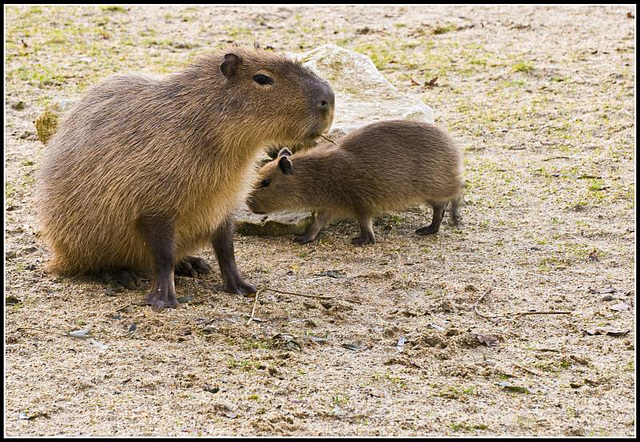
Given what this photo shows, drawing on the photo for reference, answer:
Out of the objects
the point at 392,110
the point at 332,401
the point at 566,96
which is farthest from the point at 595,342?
the point at 566,96

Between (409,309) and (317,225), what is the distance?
59.4 inches

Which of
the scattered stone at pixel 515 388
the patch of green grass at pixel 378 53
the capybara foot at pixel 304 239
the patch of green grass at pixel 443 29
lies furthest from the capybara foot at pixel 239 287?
the patch of green grass at pixel 443 29

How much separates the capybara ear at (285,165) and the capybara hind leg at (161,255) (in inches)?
60.1

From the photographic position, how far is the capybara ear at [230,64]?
4.68m

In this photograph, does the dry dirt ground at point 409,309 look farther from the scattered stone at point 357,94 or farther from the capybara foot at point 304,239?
the scattered stone at point 357,94

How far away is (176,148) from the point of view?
4648 millimetres

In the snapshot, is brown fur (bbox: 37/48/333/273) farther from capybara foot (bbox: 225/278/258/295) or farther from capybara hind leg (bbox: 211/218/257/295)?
capybara foot (bbox: 225/278/258/295)

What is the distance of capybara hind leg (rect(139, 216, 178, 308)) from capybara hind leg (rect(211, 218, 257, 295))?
14.7 inches

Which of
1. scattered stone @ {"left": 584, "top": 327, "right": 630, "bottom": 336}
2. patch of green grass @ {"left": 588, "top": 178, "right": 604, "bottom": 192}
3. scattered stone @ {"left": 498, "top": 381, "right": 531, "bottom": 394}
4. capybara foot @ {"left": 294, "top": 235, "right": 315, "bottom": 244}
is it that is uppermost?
scattered stone @ {"left": 498, "top": 381, "right": 531, "bottom": 394}

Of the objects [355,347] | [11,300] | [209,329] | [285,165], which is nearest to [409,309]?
[355,347]

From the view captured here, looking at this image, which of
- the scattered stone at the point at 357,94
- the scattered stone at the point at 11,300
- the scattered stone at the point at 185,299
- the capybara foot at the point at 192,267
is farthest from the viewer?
the scattered stone at the point at 357,94

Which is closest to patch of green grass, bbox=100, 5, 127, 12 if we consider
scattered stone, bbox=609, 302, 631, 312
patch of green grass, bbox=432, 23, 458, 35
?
patch of green grass, bbox=432, 23, 458, 35

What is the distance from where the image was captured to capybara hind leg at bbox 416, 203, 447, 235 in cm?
612

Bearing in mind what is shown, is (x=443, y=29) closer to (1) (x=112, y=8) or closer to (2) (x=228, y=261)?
(1) (x=112, y=8)
